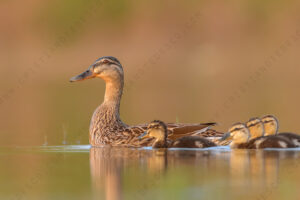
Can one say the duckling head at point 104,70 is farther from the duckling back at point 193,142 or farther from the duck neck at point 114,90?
the duckling back at point 193,142

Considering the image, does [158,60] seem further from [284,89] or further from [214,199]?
[214,199]

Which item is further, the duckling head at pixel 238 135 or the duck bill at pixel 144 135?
the duck bill at pixel 144 135

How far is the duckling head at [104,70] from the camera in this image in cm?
1054

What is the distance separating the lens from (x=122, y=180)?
678cm

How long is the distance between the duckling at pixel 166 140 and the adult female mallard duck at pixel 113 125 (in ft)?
0.64

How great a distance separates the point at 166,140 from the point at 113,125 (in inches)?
40.5

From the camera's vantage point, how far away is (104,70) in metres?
10.6

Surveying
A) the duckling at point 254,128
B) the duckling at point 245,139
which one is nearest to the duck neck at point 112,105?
the duckling at point 254,128

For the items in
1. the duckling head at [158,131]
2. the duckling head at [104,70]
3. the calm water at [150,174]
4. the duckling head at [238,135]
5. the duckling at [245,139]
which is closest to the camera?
the calm water at [150,174]

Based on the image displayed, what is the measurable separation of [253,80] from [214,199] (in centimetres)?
1548

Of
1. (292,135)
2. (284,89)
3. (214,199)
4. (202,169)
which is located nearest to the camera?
(214,199)

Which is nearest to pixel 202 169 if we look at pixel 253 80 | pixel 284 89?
pixel 284 89

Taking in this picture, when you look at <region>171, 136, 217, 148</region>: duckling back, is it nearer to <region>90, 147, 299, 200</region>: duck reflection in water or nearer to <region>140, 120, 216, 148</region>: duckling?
<region>140, 120, 216, 148</region>: duckling

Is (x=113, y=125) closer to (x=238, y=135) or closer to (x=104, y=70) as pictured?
(x=104, y=70)
